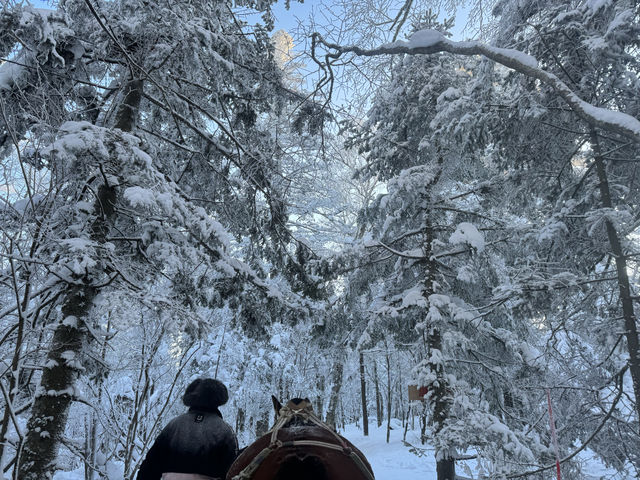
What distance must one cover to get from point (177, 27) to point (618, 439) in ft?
28.3

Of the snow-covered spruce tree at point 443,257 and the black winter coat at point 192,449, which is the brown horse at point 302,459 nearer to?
the black winter coat at point 192,449

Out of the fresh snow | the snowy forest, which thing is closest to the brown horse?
the snowy forest

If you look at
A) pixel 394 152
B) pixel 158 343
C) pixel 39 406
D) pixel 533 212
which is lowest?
pixel 39 406

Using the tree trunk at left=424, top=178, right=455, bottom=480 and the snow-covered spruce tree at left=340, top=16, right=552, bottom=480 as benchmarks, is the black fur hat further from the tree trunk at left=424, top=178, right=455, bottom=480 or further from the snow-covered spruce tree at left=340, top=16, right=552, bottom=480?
the tree trunk at left=424, top=178, right=455, bottom=480

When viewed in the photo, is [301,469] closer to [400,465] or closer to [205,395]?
[205,395]

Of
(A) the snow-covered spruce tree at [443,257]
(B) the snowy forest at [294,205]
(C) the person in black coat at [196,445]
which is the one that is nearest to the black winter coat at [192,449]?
(C) the person in black coat at [196,445]

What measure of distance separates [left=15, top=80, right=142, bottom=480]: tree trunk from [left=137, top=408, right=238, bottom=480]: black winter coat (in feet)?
5.76

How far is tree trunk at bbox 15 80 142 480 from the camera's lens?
3896 mm

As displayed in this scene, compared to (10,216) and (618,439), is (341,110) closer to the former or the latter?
(10,216)

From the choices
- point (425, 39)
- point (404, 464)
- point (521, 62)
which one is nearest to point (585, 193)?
point (521, 62)

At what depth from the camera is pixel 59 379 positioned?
4184mm

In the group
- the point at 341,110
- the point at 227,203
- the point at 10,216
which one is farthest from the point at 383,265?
the point at 10,216

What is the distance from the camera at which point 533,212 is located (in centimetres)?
815

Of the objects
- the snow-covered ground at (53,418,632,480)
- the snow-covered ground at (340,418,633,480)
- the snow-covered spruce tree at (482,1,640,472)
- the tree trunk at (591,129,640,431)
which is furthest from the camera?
the snow-covered ground at (340,418,633,480)
